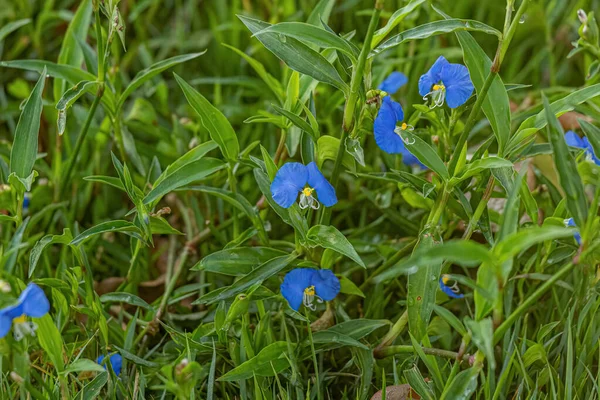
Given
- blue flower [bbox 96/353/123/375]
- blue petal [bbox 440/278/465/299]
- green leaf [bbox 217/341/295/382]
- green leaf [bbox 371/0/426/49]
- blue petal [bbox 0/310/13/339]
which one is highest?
green leaf [bbox 371/0/426/49]

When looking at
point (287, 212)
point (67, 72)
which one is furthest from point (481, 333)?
point (67, 72)

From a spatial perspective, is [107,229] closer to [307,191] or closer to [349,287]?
[307,191]

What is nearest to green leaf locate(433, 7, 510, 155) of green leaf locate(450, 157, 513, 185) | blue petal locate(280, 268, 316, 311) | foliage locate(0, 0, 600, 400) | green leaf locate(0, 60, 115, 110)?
foliage locate(0, 0, 600, 400)

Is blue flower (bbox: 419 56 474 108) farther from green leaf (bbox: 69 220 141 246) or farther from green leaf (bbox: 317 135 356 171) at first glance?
green leaf (bbox: 69 220 141 246)

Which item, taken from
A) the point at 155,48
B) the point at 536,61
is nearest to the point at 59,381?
the point at 155,48

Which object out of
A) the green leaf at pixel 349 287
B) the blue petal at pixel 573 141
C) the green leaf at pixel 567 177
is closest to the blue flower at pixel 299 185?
the green leaf at pixel 349 287

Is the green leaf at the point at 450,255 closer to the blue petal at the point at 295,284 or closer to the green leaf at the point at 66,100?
the blue petal at the point at 295,284

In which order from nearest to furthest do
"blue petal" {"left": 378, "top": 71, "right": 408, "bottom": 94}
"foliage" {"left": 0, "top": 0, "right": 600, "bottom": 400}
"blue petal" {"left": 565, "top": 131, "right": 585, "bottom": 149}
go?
"foliage" {"left": 0, "top": 0, "right": 600, "bottom": 400} → "blue petal" {"left": 565, "top": 131, "right": 585, "bottom": 149} → "blue petal" {"left": 378, "top": 71, "right": 408, "bottom": 94}
